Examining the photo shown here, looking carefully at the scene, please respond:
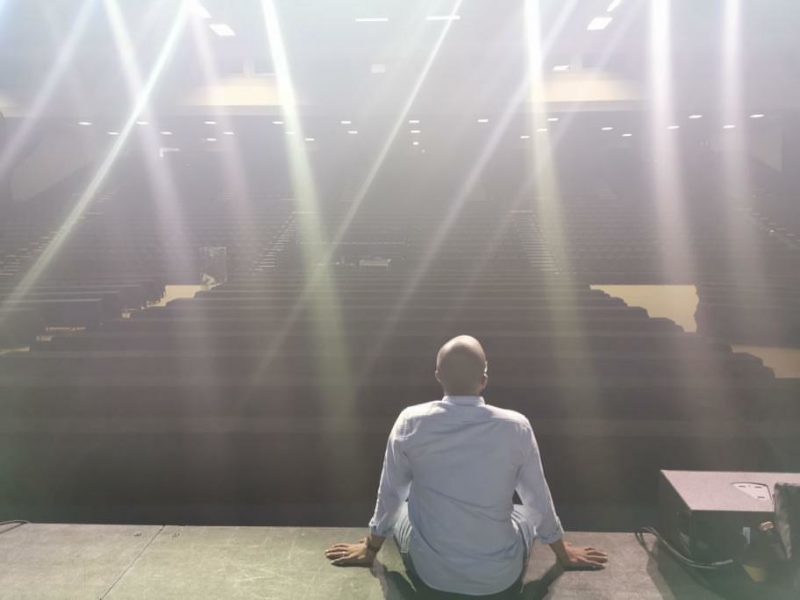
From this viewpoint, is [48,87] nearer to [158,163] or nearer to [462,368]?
[158,163]

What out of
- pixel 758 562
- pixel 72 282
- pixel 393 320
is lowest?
pixel 758 562

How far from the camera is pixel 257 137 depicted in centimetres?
1895

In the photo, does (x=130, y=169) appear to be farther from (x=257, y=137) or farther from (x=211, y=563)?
(x=211, y=563)

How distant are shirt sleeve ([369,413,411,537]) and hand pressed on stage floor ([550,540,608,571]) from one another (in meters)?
0.51

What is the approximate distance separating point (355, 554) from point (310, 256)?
438 inches

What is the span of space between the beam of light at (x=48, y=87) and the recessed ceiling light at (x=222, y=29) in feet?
7.22

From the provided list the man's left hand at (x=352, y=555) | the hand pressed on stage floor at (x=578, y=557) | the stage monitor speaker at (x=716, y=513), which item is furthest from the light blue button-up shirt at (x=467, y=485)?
the stage monitor speaker at (x=716, y=513)

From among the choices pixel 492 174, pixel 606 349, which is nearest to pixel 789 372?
pixel 606 349

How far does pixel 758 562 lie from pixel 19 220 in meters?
18.0

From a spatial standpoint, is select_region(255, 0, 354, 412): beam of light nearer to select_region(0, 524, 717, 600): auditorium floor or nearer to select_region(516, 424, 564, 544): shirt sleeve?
select_region(0, 524, 717, 600): auditorium floor

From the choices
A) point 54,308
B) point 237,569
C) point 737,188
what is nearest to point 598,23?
point 737,188

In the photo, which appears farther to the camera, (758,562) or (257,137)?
(257,137)

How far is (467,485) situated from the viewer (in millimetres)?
1600

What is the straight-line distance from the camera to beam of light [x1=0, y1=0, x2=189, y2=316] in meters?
10.9
